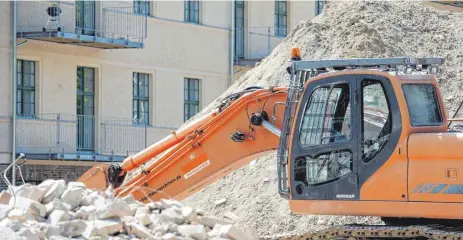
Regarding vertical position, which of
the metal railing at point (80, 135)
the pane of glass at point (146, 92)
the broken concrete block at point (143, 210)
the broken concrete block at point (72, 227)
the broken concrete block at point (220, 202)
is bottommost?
the broken concrete block at point (220, 202)

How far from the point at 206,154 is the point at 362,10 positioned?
1080 centimetres

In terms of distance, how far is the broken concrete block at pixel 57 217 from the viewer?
45.3ft

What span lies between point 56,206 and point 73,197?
43 centimetres

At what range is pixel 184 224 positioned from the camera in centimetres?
1459

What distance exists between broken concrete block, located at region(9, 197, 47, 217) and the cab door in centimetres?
336

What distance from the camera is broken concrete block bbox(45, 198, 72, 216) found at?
14.1m

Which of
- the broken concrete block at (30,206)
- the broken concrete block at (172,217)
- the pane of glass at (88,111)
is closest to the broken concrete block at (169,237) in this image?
the broken concrete block at (172,217)

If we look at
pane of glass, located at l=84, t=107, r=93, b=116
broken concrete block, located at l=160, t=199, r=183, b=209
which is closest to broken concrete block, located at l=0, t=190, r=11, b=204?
broken concrete block, located at l=160, t=199, r=183, b=209

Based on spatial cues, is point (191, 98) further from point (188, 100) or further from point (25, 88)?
point (25, 88)

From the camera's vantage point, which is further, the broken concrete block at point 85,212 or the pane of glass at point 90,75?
the pane of glass at point 90,75

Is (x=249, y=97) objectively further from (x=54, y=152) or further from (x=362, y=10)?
(x=54, y=152)

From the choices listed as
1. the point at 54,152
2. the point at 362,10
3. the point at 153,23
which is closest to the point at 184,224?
the point at 362,10

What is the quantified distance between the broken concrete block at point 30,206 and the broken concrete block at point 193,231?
1.62 m

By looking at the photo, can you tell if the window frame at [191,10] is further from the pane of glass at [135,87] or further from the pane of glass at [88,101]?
the pane of glass at [88,101]
